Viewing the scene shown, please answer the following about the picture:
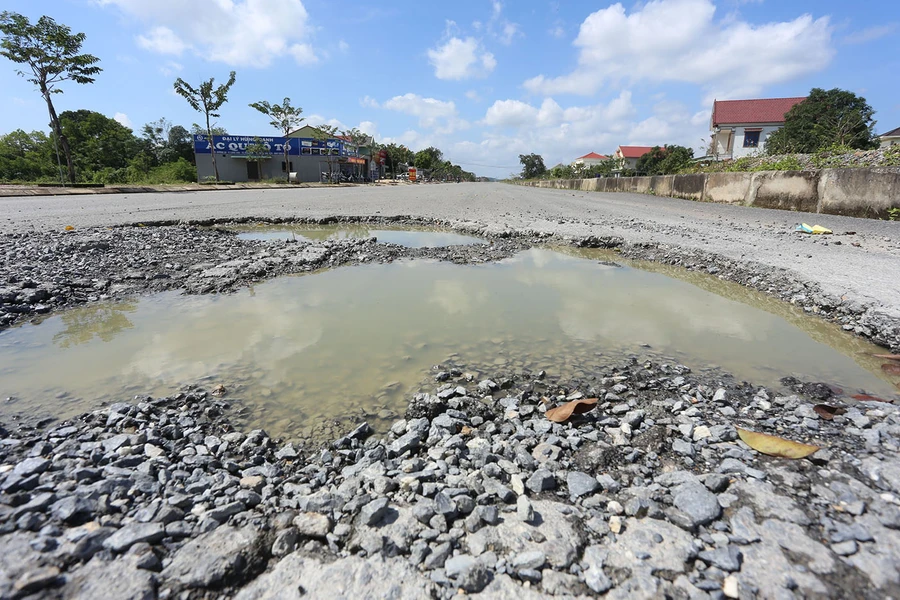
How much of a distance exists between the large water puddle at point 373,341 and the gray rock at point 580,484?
1054 mm

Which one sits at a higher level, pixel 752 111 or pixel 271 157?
pixel 752 111

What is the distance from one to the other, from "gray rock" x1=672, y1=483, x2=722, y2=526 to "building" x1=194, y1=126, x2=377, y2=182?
42869mm

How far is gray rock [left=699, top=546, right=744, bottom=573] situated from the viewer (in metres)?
1.30

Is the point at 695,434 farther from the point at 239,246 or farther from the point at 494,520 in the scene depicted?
the point at 239,246

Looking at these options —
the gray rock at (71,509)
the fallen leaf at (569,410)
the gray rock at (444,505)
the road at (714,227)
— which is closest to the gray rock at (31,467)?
the gray rock at (71,509)

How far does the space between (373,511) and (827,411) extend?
2460mm

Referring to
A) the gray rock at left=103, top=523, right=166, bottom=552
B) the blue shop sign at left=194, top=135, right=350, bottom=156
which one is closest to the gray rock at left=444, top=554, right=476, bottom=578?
the gray rock at left=103, top=523, right=166, bottom=552

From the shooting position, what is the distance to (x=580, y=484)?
1.73m

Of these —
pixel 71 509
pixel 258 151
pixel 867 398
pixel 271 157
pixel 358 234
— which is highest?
pixel 258 151

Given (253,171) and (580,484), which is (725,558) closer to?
(580,484)

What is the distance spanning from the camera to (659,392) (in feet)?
8.57

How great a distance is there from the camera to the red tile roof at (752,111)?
127 feet

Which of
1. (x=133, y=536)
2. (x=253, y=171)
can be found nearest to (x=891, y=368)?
(x=133, y=536)

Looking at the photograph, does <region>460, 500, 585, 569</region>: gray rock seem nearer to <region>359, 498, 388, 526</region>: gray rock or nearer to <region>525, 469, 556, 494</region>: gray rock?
<region>525, 469, 556, 494</region>: gray rock
